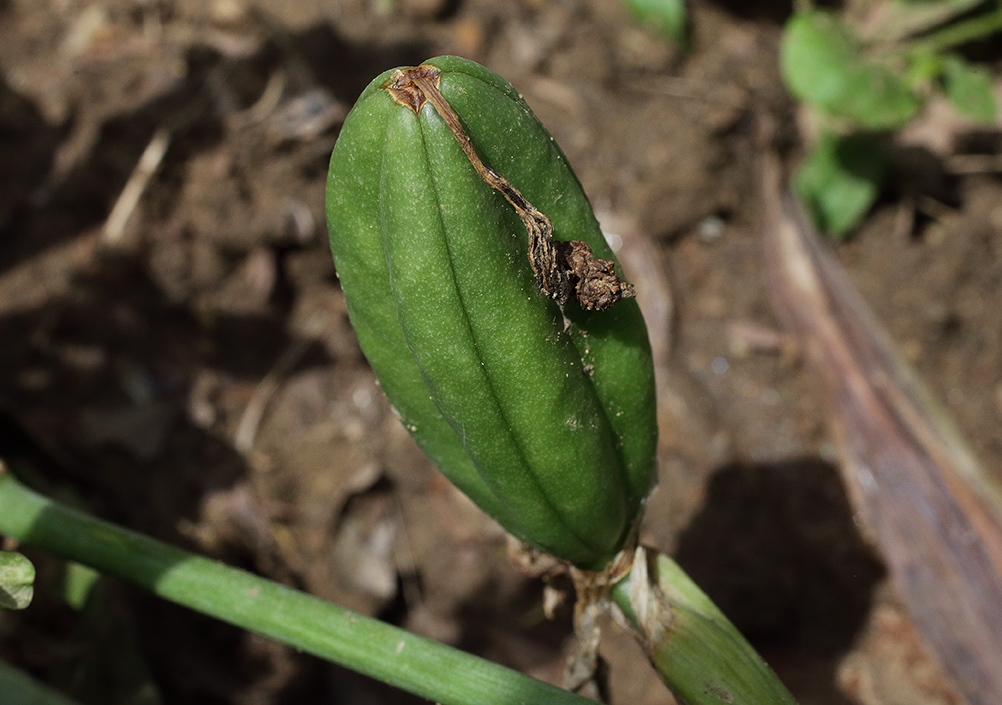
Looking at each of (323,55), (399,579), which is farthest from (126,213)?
(399,579)

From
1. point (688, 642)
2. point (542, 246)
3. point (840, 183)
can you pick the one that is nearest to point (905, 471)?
point (840, 183)

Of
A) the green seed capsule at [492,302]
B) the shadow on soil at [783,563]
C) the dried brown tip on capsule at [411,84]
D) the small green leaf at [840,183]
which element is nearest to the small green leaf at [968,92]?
the small green leaf at [840,183]

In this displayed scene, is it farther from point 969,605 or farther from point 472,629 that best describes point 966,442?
point 472,629

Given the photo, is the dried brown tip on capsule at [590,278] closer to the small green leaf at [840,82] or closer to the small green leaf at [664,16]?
the small green leaf at [840,82]

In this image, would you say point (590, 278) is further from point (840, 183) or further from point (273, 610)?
point (840, 183)

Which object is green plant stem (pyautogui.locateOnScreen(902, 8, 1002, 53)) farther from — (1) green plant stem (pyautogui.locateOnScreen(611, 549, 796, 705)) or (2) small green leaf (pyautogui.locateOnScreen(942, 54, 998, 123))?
(1) green plant stem (pyautogui.locateOnScreen(611, 549, 796, 705))

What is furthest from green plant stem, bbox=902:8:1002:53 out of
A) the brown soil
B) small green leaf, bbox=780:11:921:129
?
the brown soil
